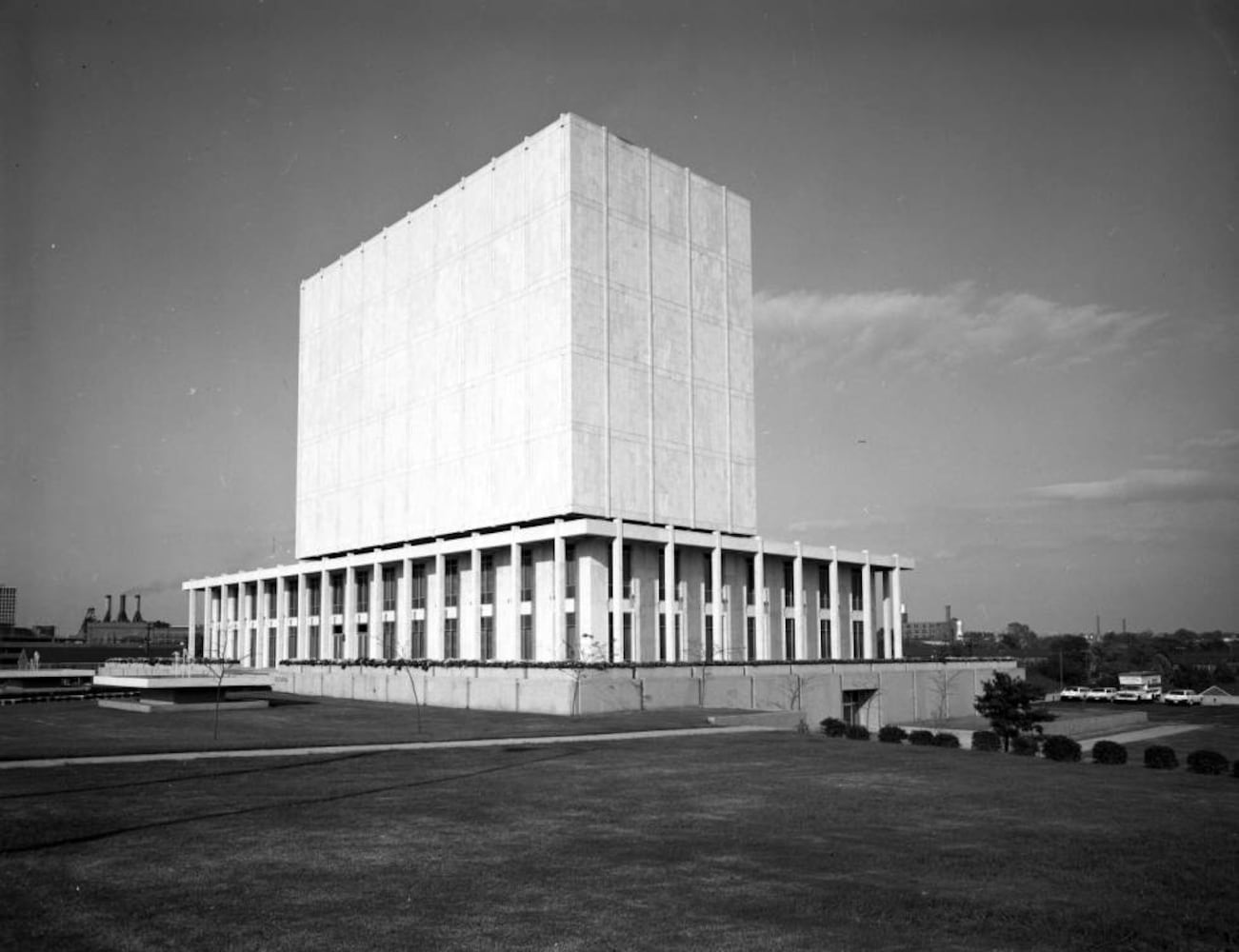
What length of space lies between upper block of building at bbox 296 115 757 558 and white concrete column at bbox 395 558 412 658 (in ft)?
13.7

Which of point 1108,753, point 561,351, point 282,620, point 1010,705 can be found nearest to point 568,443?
point 561,351

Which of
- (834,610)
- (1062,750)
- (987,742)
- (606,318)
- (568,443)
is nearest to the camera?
(1062,750)

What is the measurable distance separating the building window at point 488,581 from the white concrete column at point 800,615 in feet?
69.8

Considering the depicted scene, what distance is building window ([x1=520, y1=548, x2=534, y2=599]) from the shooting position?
7194 centimetres

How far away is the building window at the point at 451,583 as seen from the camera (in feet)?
255

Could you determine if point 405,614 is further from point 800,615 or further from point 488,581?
point 800,615

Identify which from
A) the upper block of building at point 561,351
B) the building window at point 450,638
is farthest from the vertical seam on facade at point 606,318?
the building window at point 450,638

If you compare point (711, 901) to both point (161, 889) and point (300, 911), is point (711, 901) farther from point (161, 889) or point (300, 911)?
point (161, 889)

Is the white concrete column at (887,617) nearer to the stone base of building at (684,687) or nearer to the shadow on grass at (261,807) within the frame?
the stone base of building at (684,687)

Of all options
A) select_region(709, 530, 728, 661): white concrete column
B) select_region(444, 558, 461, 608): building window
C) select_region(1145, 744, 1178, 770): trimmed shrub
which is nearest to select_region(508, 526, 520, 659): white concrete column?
select_region(444, 558, 461, 608): building window

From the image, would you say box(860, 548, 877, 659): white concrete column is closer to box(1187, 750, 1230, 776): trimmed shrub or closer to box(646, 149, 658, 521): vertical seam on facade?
box(646, 149, 658, 521): vertical seam on facade

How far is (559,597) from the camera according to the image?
66.5 meters

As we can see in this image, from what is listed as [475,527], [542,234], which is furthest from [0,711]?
[542,234]

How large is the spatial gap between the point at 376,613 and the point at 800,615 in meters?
31.8
